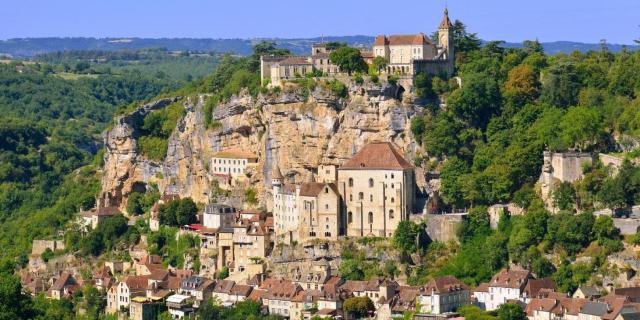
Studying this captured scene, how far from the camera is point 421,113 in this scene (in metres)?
80.5

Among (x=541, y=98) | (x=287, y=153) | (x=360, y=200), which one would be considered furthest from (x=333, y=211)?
(x=541, y=98)

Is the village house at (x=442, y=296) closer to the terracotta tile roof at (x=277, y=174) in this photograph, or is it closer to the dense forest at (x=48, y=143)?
the terracotta tile roof at (x=277, y=174)

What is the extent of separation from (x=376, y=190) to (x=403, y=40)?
10952mm

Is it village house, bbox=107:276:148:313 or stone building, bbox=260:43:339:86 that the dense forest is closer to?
village house, bbox=107:276:148:313

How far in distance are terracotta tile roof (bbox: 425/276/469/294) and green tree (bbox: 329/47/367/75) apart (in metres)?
16.1

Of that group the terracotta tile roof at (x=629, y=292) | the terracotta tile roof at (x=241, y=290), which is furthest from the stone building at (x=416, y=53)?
the terracotta tile roof at (x=629, y=292)

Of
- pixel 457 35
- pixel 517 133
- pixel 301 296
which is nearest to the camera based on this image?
pixel 301 296

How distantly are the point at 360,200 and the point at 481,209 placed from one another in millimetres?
6063

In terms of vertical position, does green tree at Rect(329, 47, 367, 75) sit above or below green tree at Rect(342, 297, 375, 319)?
above

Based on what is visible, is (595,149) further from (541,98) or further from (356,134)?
(356,134)

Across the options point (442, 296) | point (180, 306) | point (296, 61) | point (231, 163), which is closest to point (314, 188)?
point (180, 306)

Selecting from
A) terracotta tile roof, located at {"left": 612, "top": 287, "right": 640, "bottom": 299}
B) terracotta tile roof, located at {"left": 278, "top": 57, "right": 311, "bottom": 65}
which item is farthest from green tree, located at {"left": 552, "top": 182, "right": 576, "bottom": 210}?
terracotta tile roof, located at {"left": 278, "top": 57, "right": 311, "bottom": 65}

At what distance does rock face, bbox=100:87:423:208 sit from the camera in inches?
3177

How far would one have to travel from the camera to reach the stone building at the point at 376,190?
7625 centimetres
